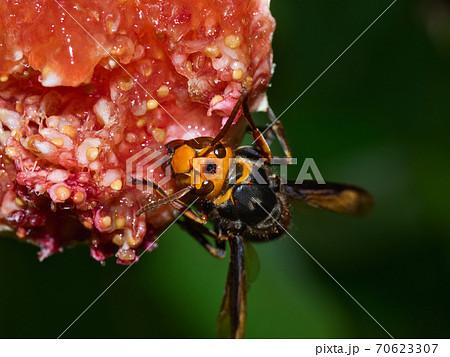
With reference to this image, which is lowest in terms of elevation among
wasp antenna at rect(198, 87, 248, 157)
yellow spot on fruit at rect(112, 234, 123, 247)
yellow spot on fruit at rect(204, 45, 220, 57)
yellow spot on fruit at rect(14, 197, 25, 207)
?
yellow spot on fruit at rect(112, 234, 123, 247)

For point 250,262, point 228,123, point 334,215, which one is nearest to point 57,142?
point 228,123

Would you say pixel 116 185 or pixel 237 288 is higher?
pixel 116 185

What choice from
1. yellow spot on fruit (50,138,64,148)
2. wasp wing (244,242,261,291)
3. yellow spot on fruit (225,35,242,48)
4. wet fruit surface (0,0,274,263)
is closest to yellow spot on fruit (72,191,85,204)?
wet fruit surface (0,0,274,263)

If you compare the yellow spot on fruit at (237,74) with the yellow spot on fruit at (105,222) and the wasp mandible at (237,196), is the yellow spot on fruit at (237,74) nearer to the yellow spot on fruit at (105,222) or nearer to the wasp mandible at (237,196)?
the wasp mandible at (237,196)

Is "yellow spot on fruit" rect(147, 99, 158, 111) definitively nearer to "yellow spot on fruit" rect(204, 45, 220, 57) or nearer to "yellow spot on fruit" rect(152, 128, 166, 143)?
"yellow spot on fruit" rect(152, 128, 166, 143)

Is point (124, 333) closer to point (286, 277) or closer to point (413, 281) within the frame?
point (286, 277)

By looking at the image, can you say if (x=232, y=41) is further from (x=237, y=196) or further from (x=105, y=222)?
(x=105, y=222)
